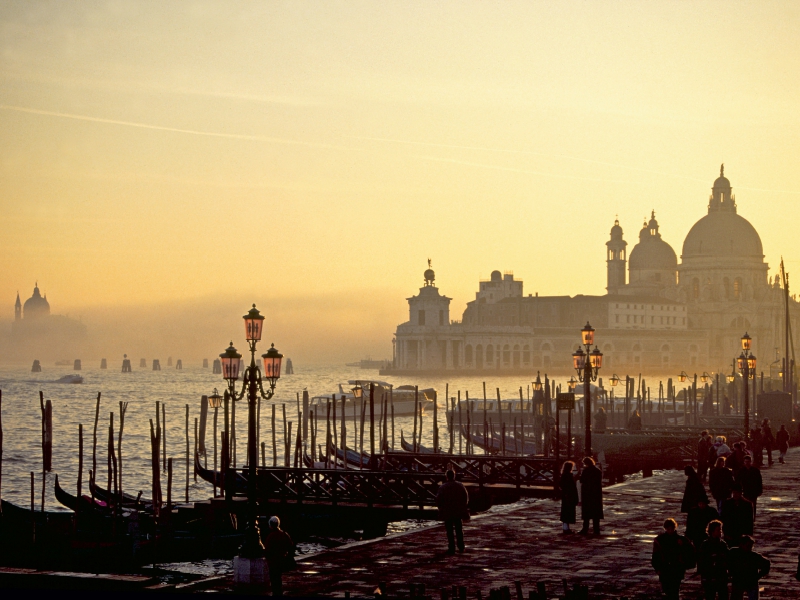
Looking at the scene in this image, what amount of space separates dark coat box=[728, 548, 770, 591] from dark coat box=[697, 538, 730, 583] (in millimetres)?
205

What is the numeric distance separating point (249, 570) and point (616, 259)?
171699 millimetres

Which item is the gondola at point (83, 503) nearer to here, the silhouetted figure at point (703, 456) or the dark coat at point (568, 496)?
the dark coat at point (568, 496)

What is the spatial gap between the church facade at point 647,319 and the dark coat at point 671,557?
149459mm

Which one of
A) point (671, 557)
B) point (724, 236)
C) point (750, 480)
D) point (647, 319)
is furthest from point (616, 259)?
point (671, 557)

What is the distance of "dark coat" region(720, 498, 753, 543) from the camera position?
40.5 feet

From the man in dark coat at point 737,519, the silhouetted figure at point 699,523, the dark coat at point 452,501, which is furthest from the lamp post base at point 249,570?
the man in dark coat at point 737,519

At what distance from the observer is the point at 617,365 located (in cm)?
16575

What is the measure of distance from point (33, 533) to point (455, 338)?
14455cm

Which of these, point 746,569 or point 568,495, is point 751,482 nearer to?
point 568,495

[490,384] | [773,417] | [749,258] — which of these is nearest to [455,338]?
[490,384]

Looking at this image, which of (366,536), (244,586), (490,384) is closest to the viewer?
(244,586)

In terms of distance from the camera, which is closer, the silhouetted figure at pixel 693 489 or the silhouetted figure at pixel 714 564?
the silhouetted figure at pixel 714 564

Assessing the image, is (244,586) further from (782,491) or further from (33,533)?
(782,491)

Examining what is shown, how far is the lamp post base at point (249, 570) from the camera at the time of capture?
12.5 m
